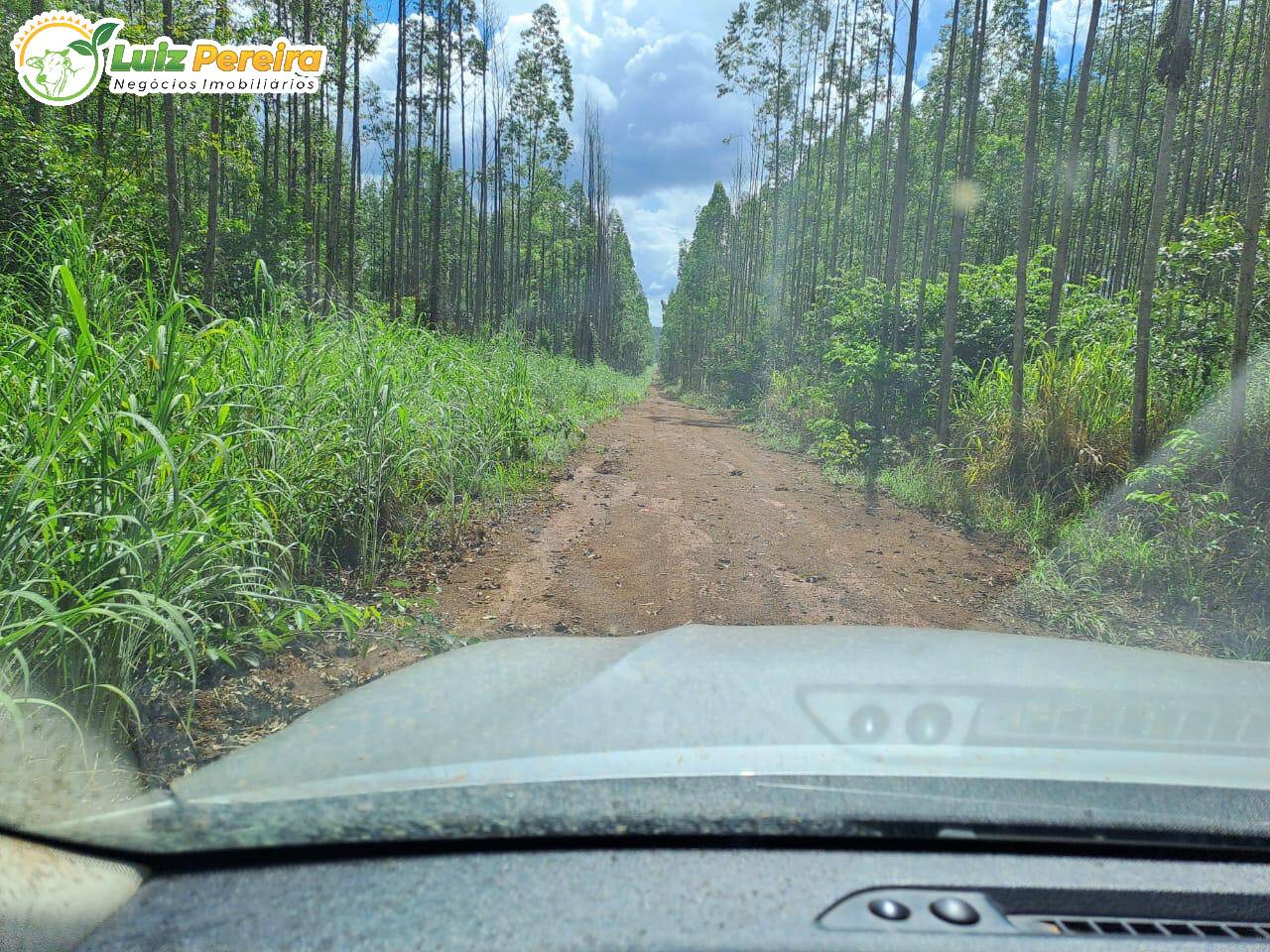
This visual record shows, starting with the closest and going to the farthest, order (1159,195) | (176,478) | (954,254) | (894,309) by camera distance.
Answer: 1. (176,478)
2. (1159,195)
3. (954,254)
4. (894,309)

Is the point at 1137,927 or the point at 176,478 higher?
the point at 176,478

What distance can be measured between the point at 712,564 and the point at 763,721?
4.25 metres

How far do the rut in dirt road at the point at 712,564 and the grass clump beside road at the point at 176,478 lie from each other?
84 centimetres

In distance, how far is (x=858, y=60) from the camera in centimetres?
2330

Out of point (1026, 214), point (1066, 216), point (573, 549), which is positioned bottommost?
point (573, 549)

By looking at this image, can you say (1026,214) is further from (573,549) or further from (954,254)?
(573,549)

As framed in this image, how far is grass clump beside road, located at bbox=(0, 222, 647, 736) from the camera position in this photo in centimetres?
267

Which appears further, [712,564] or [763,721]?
[712,564]

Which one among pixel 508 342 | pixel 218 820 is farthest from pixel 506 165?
pixel 218 820

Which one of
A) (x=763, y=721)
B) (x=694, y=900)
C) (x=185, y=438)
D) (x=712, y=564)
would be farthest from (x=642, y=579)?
(x=694, y=900)

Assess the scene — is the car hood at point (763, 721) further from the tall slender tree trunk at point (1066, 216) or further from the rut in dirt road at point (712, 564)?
the tall slender tree trunk at point (1066, 216)

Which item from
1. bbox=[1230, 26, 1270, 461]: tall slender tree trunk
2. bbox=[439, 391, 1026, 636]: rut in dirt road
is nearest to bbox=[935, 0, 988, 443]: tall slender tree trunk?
bbox=[439, 391, 1026, 636]: rut in dirt road

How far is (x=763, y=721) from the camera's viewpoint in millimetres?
1787

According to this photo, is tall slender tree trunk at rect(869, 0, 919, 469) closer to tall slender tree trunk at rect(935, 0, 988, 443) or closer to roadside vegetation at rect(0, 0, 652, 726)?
tall slender tree trunk at rect(935, 0, 988, 443)
